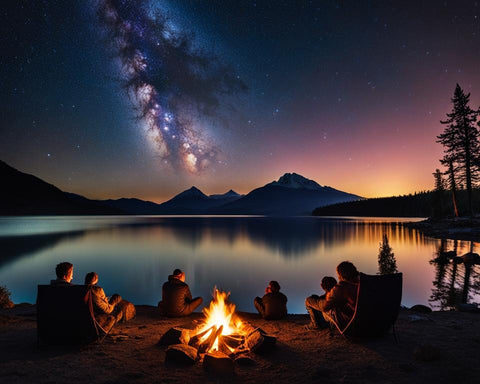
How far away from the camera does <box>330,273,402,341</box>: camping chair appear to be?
588 centimetres

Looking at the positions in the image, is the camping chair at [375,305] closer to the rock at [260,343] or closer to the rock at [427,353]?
the rock at [427,353]

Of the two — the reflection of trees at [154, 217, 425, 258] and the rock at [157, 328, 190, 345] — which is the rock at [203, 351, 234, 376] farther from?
the reflection of trees at [154, 217, 425, 258]

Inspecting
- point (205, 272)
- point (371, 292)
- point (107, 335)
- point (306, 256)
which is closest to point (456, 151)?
point (306, 256)

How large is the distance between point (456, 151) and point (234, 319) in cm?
5189

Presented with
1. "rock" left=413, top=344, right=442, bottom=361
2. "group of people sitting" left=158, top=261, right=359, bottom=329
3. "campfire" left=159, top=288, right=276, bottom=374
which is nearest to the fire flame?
"campfire" left=159, top=288, right=276, bottom=374

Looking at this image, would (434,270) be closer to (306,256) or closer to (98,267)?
(306,256)

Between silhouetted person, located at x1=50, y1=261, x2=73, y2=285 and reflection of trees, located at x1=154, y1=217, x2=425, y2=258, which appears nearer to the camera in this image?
silhouetted person, located at x1=50, y1=261, x2=73, y2=285

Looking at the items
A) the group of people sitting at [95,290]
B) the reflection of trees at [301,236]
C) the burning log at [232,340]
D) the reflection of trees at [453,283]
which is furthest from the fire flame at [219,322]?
the reflection of trees at [301,236]

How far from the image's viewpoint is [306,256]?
29.6m

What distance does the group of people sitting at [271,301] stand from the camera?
619 centimetres

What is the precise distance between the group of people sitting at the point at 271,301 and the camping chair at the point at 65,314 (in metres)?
0.45

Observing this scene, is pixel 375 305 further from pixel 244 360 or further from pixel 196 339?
pixel 196 339

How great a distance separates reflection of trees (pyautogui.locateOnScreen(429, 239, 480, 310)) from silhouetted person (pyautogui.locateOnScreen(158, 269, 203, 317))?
1075 centimetres

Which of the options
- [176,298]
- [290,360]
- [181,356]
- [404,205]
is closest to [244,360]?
[290,360]
